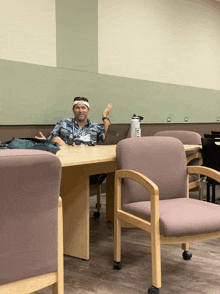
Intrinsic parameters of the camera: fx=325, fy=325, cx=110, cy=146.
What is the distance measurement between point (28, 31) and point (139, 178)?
8.75ft

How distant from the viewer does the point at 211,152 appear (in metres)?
3.52

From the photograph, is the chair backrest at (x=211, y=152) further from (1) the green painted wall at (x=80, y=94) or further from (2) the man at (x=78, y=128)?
(1) the green painted wall at (x=80, y=94)

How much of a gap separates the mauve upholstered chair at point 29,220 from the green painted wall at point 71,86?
8.84 ft

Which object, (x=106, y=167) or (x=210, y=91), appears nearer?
(x=106, y=167)

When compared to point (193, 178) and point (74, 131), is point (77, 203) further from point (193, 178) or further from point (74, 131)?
point (74, 131)

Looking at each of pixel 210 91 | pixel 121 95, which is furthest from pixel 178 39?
pixel 121 95

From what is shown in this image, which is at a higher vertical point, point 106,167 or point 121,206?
point 106,167

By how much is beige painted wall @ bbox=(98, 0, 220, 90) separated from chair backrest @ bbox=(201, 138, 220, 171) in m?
2.10

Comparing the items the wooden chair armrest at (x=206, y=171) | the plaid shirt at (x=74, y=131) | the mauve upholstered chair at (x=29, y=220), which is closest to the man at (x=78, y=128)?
the plaid shirt at (x=74, y=131)

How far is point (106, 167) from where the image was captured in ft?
9.04

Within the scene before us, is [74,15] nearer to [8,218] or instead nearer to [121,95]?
[121,95]

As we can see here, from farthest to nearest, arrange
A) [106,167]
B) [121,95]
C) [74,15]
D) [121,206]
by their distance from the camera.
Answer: [121,95], [74,15], [106,167], [121,206]

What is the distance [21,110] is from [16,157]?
2.88 meters

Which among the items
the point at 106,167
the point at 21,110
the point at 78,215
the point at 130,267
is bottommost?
the point at 130,267
